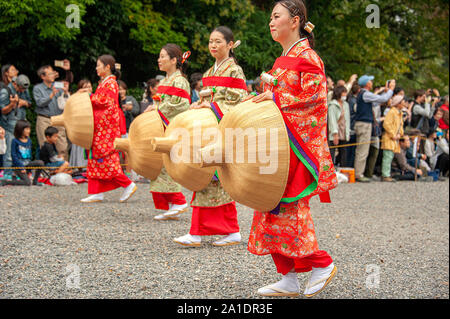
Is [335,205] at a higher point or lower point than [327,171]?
lower

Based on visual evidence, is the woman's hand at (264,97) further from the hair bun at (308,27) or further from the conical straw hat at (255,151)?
the hair bun at (308,27)

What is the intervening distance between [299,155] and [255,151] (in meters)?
0.38

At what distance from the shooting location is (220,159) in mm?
3045

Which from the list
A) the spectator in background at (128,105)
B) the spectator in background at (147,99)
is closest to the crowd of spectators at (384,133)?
the spectator in background at (147,99)

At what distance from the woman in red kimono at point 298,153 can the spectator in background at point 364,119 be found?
722 centimetres

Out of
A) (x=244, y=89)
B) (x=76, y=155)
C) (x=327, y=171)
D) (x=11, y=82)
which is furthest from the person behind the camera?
(x=76, y=155)

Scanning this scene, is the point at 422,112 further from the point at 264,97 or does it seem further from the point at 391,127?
the point at 264,97

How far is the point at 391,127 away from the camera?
426 inches

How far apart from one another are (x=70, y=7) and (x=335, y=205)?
18.0 ft

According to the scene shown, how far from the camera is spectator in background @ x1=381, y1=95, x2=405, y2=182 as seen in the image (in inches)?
425

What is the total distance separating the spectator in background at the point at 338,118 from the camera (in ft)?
32.6

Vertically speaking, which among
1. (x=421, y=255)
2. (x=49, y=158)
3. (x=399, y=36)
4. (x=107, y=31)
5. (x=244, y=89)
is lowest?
(x=421, y=255)
